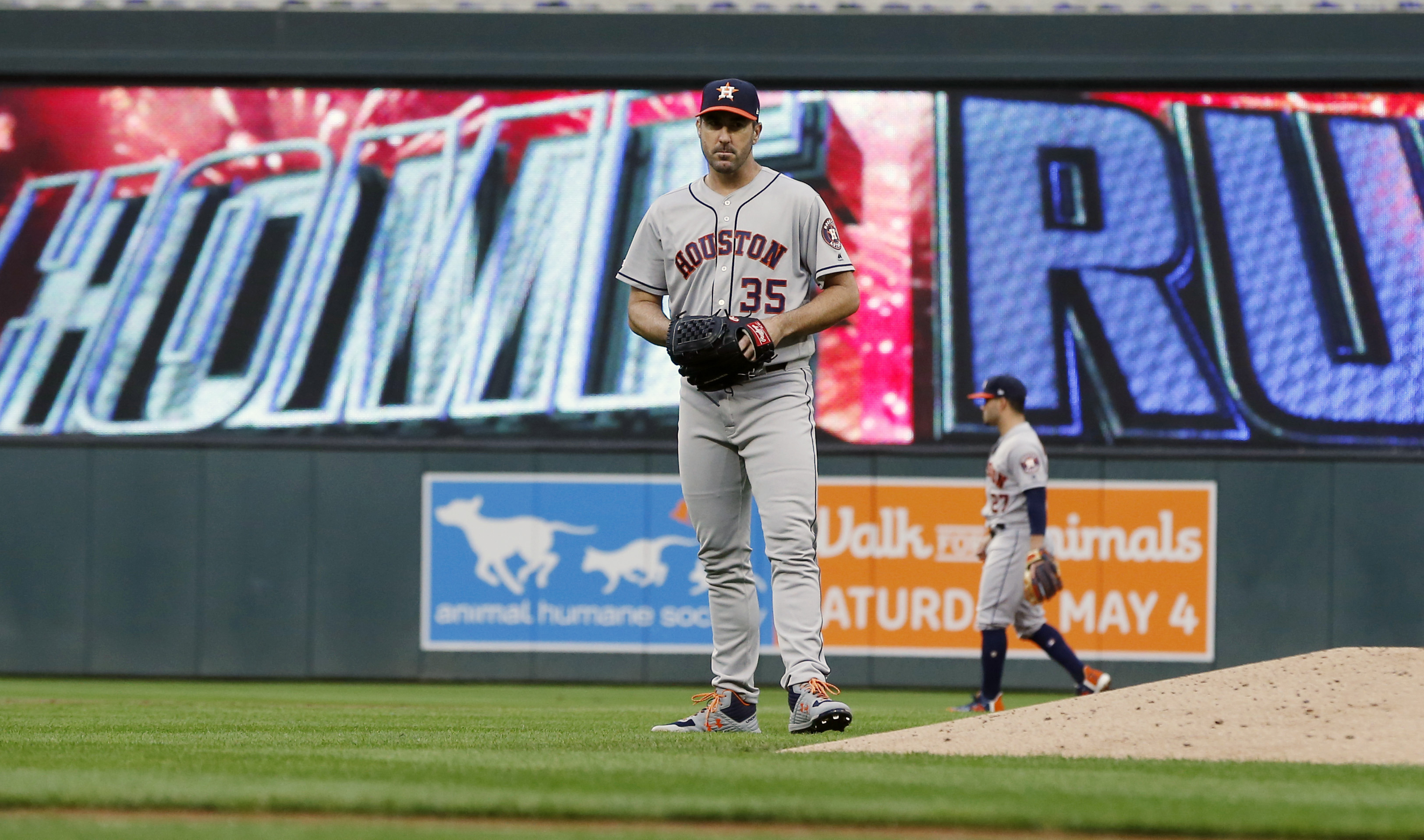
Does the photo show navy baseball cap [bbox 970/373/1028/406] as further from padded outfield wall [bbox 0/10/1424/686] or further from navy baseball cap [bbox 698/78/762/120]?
navy baseball cap [bbox 698/78/762/120]

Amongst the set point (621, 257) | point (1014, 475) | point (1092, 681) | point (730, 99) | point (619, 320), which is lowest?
point (1092, 681)

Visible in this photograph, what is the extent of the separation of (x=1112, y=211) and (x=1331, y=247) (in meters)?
1.65

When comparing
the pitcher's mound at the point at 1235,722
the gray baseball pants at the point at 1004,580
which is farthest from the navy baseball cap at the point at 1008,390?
the pitcher's mound at the point at 1235,722

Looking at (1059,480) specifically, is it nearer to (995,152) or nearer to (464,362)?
(995,152)

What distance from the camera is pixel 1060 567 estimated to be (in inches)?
428

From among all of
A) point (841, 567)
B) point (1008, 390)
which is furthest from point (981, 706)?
point (841, 567)

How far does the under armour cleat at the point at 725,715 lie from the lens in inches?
190

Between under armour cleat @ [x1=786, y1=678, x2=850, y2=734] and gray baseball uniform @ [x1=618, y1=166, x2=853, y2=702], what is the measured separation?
0.07m

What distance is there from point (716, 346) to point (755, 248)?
0.43 meters

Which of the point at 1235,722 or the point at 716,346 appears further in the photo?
the point at 716,346

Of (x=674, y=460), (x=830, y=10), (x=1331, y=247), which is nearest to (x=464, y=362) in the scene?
(x=674, y=460)

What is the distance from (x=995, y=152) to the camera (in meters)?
11.7

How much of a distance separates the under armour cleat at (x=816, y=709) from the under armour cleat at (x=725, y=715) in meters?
0.22

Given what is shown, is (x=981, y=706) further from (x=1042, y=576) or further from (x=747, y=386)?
(x=747, y=386)
